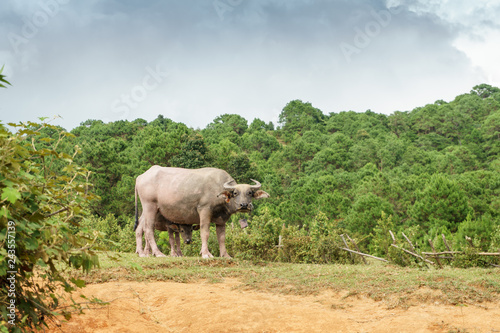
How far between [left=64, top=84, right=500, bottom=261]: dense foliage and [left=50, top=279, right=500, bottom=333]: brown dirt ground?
7.22m

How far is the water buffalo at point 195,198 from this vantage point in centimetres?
1280

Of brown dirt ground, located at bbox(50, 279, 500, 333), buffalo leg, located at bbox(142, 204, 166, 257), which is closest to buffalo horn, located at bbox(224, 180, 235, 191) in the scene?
buffalo leg, located at bbox(142, 204, 166, 257)

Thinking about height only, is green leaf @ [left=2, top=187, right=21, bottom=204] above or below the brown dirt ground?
above

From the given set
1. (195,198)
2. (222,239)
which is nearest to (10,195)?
(195,198)

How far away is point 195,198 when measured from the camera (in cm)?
1318

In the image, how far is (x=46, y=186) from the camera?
3965mm

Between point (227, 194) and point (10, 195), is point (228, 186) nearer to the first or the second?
point (227, 194)

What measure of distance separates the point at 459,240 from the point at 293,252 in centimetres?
639

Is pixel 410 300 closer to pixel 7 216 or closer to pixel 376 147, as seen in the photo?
pixel 7 216

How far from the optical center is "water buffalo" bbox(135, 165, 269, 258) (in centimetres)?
1280

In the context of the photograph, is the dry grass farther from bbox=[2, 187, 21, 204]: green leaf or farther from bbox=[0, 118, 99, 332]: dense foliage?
bbox=[2, 187, 21, 204]: green leaf

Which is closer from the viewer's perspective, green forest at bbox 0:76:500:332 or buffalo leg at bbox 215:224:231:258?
green forest at bbox 0:76:500:332

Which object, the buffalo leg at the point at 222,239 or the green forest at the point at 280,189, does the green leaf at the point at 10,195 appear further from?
the buffalo leg at the point at 222,239

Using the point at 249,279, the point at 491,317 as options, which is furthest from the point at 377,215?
the point at 491,317
